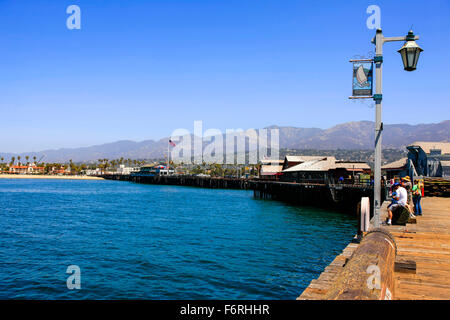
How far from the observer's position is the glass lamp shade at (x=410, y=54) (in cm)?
877

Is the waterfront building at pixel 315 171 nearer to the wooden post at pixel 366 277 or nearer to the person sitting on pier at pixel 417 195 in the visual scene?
the person sitting on pier at pixel 417 195

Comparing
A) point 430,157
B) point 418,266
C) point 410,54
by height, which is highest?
point 410,54

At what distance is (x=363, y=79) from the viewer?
9867 millimetres

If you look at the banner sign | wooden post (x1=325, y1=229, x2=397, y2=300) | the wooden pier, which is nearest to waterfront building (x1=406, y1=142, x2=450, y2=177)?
the wooden pier

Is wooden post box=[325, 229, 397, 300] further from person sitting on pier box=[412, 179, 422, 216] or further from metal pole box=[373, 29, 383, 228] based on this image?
person sitting on pier box=[412, 179, 422, 216]

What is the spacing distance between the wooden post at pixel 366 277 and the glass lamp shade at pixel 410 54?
490cm

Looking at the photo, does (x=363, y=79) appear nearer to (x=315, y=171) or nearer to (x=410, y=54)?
(x=410, y=54)

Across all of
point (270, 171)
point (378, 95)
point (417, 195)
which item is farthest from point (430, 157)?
point (270, 171)

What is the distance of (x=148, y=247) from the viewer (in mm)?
21141

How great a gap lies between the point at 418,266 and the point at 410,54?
4.89 m

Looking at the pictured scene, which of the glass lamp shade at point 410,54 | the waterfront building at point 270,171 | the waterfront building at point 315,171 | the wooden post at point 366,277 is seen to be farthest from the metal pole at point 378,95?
the waterfront building at point 270,171

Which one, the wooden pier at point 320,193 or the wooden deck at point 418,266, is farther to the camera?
the wooden pier at point 320,193
